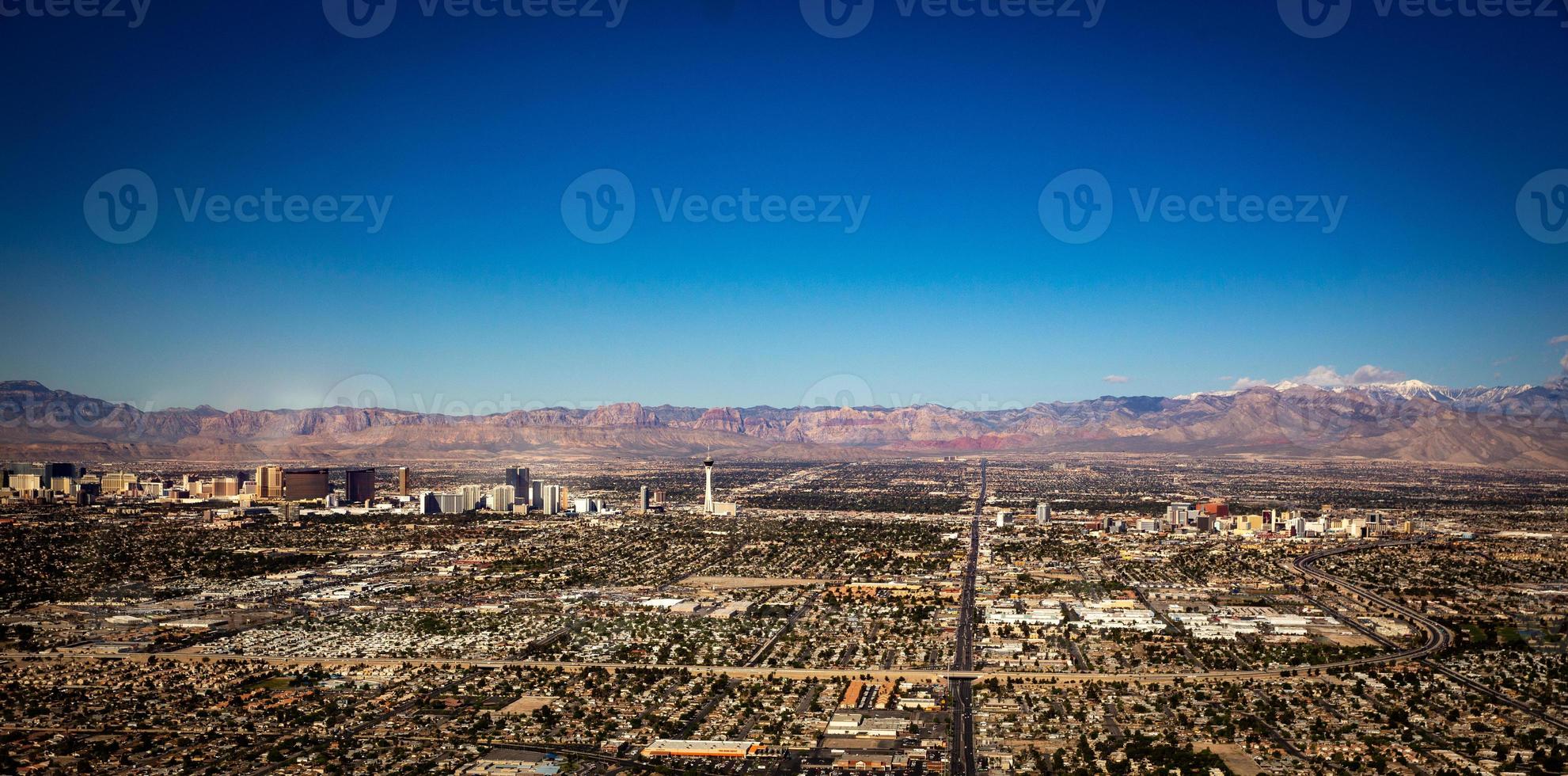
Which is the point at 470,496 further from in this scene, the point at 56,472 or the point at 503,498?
the point at 56,472

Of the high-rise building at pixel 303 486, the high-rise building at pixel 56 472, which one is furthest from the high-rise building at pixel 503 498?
the high-rise building at pixel 56 472

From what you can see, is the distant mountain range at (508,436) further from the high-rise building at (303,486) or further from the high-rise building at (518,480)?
the high-rise building at (518,480)

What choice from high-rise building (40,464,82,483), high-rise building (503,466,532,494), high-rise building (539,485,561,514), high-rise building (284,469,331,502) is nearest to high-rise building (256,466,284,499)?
high-rise building (284,469,331,502)

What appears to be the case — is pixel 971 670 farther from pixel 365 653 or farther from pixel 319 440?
pixel 319 440

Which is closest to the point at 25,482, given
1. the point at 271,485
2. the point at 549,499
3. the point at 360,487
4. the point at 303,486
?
the point at 271,485

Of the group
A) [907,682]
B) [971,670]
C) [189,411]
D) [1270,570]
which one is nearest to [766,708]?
[907,682]
